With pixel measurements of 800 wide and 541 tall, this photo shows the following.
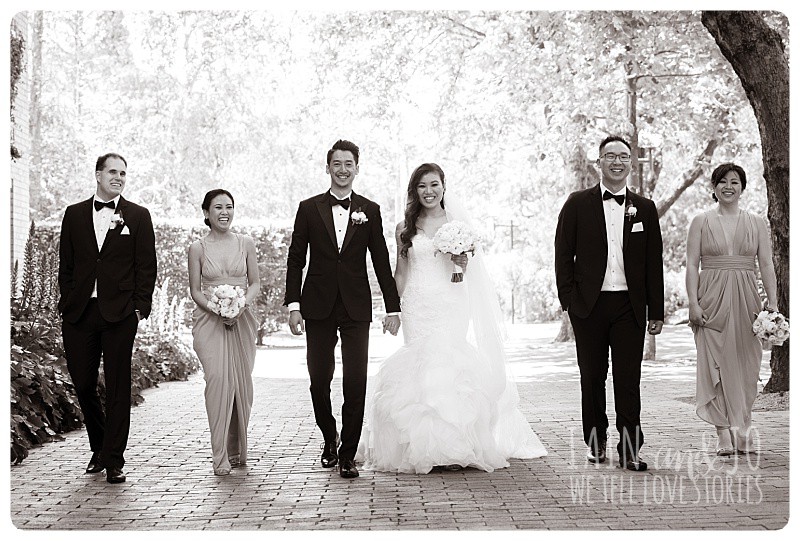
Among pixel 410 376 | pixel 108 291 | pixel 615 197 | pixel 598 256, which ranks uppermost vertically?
pixel 615 197

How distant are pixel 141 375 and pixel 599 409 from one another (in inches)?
316

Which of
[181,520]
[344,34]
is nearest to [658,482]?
[181,520]

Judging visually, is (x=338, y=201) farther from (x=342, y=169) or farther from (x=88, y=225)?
(x=88, y=225)

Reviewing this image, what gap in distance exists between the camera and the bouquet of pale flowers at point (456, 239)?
717cm

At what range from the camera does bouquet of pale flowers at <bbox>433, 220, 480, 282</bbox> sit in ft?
23.5

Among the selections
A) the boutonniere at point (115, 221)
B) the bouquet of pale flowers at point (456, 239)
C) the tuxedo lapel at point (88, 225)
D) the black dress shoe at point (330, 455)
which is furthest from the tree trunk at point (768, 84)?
the tuxedo lapel at point (88, 225)

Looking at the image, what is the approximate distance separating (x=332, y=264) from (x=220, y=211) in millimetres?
971

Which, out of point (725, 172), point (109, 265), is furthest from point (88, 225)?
point (725, 172)

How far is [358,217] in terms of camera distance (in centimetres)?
704

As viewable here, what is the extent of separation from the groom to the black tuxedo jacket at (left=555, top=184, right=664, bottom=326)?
4.23 feet

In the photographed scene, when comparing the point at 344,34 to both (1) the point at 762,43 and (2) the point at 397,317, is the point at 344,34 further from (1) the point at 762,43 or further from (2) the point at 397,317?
(2) the point at 397,317

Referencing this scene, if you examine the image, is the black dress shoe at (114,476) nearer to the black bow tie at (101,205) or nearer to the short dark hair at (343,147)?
the black bow tie at (101,205)

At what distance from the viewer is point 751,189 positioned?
29.1 m

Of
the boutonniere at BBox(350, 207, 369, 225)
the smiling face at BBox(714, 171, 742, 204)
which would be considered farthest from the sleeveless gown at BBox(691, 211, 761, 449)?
the boutonniere at BBox(350, 207, 369, 225)
